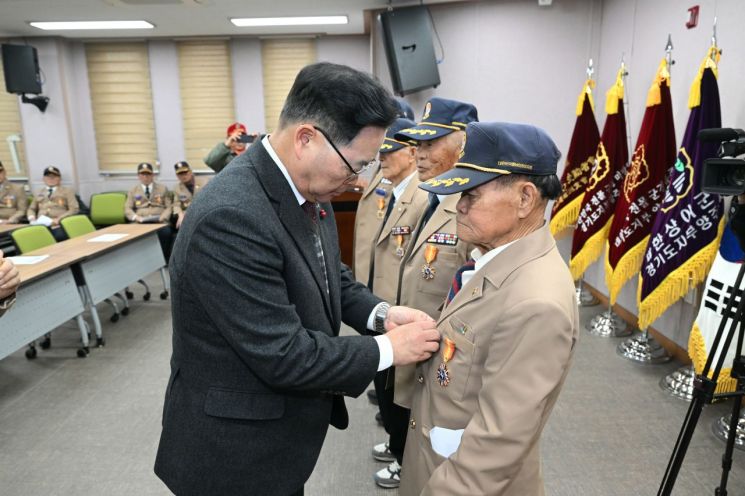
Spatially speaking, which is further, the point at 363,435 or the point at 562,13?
the point at 562,13

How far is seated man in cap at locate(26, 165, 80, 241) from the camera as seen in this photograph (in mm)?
6801

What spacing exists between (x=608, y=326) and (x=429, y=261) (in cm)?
304

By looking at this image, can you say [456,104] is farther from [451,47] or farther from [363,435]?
[451,47]

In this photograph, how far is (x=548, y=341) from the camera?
3.12ft

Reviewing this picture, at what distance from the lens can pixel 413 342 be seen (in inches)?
44.7

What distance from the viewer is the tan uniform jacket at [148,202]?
22.8 ft

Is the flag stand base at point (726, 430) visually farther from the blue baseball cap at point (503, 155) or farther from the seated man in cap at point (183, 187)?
the seated man in cap at point (183, 187)

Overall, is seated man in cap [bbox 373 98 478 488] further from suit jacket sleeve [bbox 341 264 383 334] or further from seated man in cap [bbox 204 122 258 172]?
seated man in cap [bbox 204 122 258 172]

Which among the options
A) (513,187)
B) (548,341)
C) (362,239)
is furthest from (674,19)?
(548,341)

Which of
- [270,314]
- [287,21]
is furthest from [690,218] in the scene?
[287,21]

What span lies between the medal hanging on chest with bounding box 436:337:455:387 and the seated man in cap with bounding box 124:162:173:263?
6367 millimetres

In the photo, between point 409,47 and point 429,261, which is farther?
point 409,47

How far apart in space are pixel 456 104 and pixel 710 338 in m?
1.98

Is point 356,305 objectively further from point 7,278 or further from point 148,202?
point 148,202
